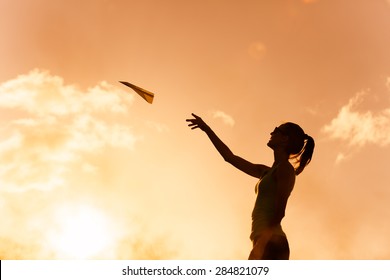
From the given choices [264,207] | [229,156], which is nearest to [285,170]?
[264,207]

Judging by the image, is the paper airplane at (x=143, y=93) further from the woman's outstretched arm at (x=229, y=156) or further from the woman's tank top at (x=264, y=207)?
the woman's tank top at (x=264, y=207)

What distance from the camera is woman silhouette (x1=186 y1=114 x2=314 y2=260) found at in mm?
5086

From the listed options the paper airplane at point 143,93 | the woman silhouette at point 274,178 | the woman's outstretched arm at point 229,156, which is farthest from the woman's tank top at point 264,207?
the paper airplane at point 143,93

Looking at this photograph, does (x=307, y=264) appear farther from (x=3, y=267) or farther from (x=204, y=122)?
(x=3, y=267)

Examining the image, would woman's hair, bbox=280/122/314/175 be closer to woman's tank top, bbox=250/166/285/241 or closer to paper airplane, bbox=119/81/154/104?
woman's tank top, bbox=250/166/285/241

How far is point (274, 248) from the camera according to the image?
5.02 m

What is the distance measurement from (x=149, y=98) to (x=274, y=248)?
3222 millimetres

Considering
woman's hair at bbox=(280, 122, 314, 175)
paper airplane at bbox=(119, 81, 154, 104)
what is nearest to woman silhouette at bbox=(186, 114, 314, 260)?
woman's hair at bbox=(280, 122, 314, 175)

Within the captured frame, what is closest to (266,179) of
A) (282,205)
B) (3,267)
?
(282,205)

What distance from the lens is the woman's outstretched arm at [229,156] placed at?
6.20 meters

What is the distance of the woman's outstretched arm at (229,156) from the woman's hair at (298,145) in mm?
442

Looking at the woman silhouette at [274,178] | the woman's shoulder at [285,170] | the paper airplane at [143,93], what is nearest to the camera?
the woman silhouette at [274,178]

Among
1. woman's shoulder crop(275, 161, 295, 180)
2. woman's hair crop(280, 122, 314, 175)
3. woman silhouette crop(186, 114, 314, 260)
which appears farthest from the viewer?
woman's hair crop(280, 122, 314, 175)

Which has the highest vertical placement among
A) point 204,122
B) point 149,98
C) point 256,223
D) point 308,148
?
point 149,98
